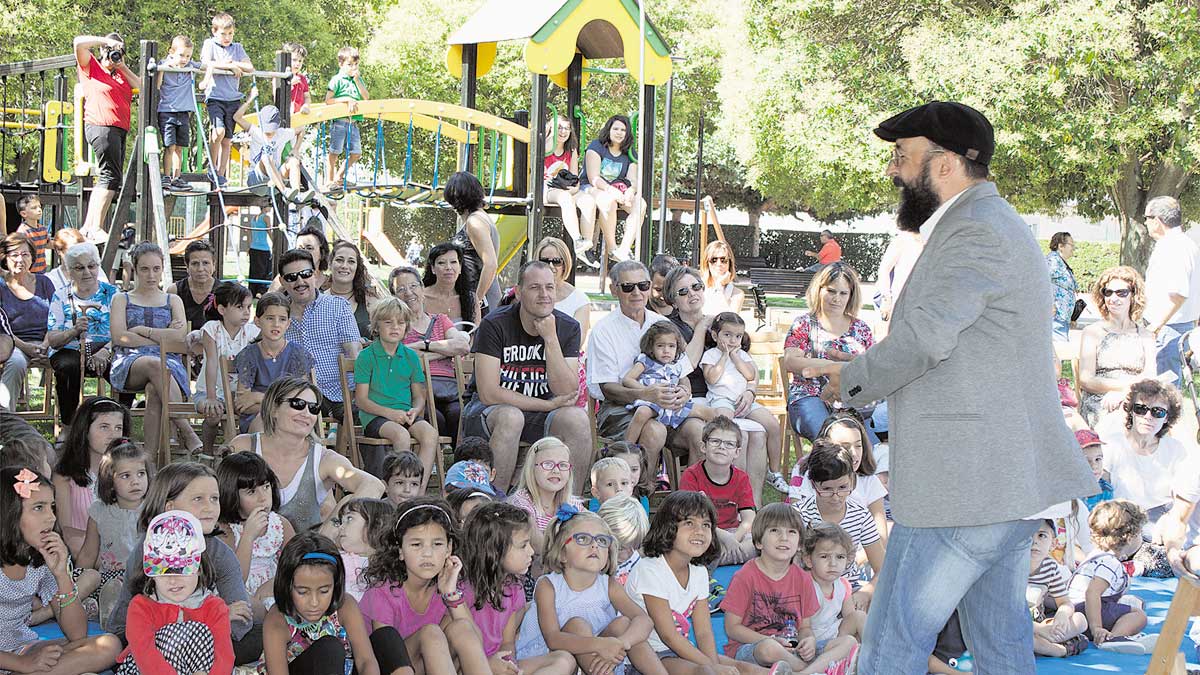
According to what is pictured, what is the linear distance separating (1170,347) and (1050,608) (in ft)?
11.8

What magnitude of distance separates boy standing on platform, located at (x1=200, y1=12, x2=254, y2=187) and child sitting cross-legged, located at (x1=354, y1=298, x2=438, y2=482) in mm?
5438

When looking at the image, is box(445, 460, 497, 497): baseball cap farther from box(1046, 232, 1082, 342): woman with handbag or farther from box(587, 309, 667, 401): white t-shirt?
box(1046, 232, 1082, 342): woman with handbag

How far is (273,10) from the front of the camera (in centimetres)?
2427

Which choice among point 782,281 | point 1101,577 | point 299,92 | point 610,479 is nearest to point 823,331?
point 610,479

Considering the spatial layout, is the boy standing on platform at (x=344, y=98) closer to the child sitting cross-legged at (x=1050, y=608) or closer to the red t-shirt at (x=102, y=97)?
the red t-shirt at (x=102, y=97)

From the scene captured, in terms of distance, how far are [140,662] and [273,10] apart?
21865 millimetres

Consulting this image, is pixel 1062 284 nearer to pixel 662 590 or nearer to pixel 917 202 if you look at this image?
pixel 662 590

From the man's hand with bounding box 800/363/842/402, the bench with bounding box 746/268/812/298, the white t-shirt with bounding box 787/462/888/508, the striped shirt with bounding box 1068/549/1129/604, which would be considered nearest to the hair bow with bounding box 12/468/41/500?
the man's hand with bounding box 800/363/842/402

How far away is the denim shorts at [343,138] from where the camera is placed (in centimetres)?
1534

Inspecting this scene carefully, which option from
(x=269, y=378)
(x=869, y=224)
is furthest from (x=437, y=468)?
(x=869, y=224)

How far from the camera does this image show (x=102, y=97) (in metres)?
11.7

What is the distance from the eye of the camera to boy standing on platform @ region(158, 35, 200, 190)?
11.3 m

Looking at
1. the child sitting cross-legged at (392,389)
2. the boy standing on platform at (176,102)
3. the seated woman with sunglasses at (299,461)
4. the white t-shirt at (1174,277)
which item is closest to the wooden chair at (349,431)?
the child sitting cross-legged at (392,389)

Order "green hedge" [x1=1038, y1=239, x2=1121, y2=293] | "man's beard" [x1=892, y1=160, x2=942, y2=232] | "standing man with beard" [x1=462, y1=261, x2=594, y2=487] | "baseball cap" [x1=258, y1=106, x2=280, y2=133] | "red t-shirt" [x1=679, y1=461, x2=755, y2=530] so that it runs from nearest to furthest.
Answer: "man's beard" [x1=892, y1=160, x2=942, y2=232] → "red t-shirt" [x1=679, y1=461, x2=755, y2=530] → "standing man with beard" [x1=462, y1=261, x2=594, y2=487] → "baseball cap" [x1=258, y1=106, x2=280, y2=133] → "green hedge" [x1=1038, y1=239, x2=1121, y2=293]
